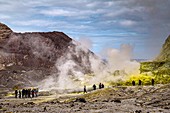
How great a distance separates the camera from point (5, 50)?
182 metres

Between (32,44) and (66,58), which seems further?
(32,44)

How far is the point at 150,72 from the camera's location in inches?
3442

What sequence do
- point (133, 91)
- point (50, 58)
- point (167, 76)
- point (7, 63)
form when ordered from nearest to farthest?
1. point (133, 91)
2. point (167, 76)
3. point (7, 63)
4. point (50, 58)

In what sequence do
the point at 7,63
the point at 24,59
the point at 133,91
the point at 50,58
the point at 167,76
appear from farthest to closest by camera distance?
the point at 50,58
the point at 24,59
the point at 7,63
the point at 167,76
the point at 133,91

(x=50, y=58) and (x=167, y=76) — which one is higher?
(x=50, y=58)

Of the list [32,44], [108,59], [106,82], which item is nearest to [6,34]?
[32,44]

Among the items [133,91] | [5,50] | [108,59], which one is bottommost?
[133,91]

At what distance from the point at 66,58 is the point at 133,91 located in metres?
120

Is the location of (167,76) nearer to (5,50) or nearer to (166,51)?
(166,51)

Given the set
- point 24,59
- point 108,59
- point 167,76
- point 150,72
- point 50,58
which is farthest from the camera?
point 50,58

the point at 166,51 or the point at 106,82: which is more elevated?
the point at 166,51

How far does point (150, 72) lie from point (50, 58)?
106m

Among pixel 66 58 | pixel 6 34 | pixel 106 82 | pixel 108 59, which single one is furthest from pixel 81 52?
pixel 106 82

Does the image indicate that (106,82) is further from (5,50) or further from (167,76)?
(5,50)
